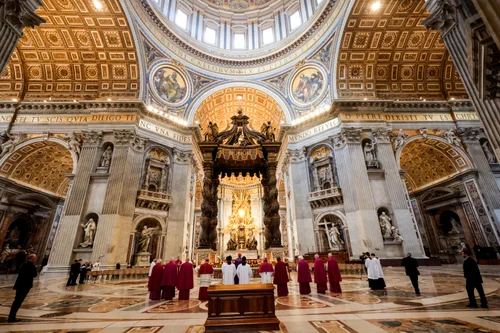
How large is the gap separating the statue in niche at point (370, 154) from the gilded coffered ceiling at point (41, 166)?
19693 mm

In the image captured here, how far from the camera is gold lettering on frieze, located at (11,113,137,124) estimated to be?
47.9 feet

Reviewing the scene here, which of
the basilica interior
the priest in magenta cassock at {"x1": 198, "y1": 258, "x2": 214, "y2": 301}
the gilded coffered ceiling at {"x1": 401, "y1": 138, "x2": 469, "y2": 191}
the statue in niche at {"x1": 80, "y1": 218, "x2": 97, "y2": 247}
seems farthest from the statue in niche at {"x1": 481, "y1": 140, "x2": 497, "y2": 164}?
the statue in niche at {"x1": 80, "y1": 218, "x2": 97, "y2": 247}

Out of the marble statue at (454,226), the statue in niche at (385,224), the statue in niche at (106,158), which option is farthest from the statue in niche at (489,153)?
the statue in niche at (106,158)

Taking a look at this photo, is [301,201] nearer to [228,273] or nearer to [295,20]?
[228,273]

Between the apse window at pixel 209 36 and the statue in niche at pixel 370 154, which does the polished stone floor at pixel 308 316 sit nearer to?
the statue in niche at pixel 370 154

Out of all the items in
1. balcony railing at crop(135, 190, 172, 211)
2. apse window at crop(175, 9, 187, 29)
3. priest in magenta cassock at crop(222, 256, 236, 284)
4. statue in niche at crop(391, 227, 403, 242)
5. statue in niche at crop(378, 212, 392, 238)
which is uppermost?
apse window at crop(175, 9, 187, 29)

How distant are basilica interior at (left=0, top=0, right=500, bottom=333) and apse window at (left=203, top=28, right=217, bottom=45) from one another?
1.36 metres

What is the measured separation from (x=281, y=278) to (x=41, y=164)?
61.5 ft

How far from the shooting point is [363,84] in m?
16.3

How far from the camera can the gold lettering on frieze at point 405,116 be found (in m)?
15.1

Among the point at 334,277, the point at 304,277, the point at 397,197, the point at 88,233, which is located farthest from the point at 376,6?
the point at 88,233

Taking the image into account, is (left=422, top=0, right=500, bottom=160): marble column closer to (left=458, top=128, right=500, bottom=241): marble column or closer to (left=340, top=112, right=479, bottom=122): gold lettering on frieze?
(left=340, top=112, right=479, bottom=122): gold lettering on frieze

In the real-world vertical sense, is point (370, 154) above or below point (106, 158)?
above

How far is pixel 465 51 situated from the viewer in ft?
17.7
